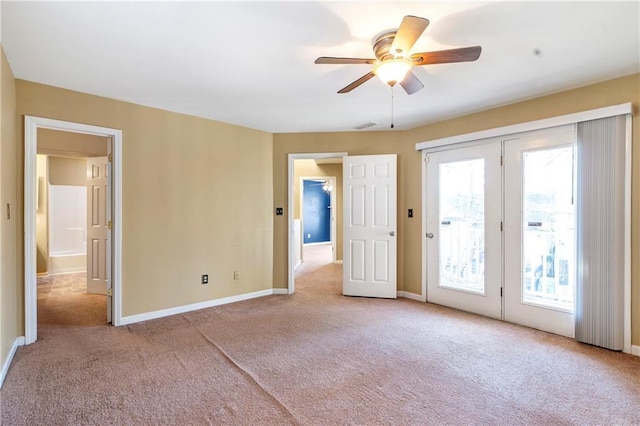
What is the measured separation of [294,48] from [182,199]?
95.8 inches

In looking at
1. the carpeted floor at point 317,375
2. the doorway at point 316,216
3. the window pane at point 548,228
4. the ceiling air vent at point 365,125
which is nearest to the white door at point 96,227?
the carpeted floor at point 317,375

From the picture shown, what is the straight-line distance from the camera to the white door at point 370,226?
4.65 meters

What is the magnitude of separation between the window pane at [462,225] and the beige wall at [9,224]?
436cm

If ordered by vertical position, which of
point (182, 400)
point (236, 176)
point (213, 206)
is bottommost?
point (182, 400)

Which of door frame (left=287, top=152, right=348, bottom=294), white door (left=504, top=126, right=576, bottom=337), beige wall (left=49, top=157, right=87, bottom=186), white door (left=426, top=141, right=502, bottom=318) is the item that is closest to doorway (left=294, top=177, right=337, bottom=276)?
door frame (left=287, top=152, right=348, bottom=294)

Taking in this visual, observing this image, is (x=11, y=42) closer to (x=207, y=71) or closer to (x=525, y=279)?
(x=207, y=71)

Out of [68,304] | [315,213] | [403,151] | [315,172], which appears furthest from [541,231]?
[315,213]

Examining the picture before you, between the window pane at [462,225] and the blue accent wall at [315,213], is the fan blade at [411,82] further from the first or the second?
the blue accent wall at [315,213]

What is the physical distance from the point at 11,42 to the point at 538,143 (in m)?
4.57

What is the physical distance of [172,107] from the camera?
12.4 ft

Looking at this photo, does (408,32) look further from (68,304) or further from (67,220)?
(67,220)

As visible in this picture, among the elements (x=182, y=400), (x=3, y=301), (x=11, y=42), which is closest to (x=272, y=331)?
(x=182, y=400)

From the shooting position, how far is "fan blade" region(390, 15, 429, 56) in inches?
66.4

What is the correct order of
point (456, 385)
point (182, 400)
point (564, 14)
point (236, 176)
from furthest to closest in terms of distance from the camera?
point (236, 176), point (456, 385), point (182, 400), point (564, 14)
